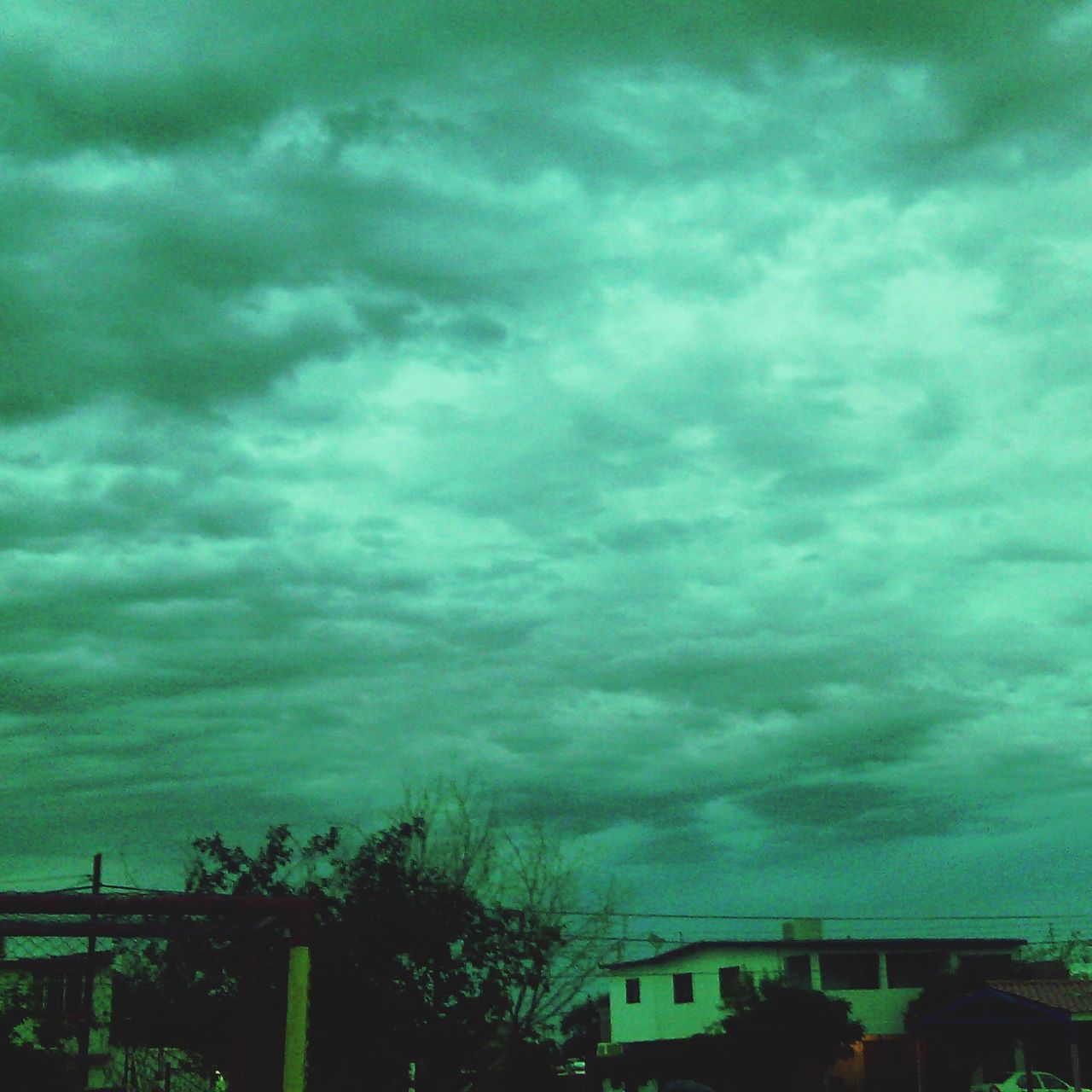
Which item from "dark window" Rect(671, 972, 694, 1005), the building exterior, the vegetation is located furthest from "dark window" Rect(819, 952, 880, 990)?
the vegetation

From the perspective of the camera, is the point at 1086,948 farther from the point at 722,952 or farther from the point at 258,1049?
the point at 258,1049

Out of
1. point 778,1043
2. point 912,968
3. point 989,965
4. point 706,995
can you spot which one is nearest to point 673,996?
point 706,995

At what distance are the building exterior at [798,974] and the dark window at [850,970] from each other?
35 mm

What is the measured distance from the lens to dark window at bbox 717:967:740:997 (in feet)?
174

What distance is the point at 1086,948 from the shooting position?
289 ft

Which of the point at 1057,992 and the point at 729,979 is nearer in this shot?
the point at 1057,992

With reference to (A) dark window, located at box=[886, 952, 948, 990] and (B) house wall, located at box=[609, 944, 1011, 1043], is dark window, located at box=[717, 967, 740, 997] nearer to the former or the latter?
(B) house wall, located at box=[609, 944, 1011, 1043]

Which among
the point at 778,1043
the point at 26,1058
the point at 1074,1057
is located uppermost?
the point at 26,1058

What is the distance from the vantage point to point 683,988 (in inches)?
2309

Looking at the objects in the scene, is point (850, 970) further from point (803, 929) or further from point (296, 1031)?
point (296, 1031)

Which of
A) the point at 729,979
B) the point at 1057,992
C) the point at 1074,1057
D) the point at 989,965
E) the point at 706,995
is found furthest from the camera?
the point at 706,995

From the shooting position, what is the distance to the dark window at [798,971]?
55.2 metres

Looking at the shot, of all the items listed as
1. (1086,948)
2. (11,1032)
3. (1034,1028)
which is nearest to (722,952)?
(1034,1028)

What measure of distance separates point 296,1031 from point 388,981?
5859 millimetres
